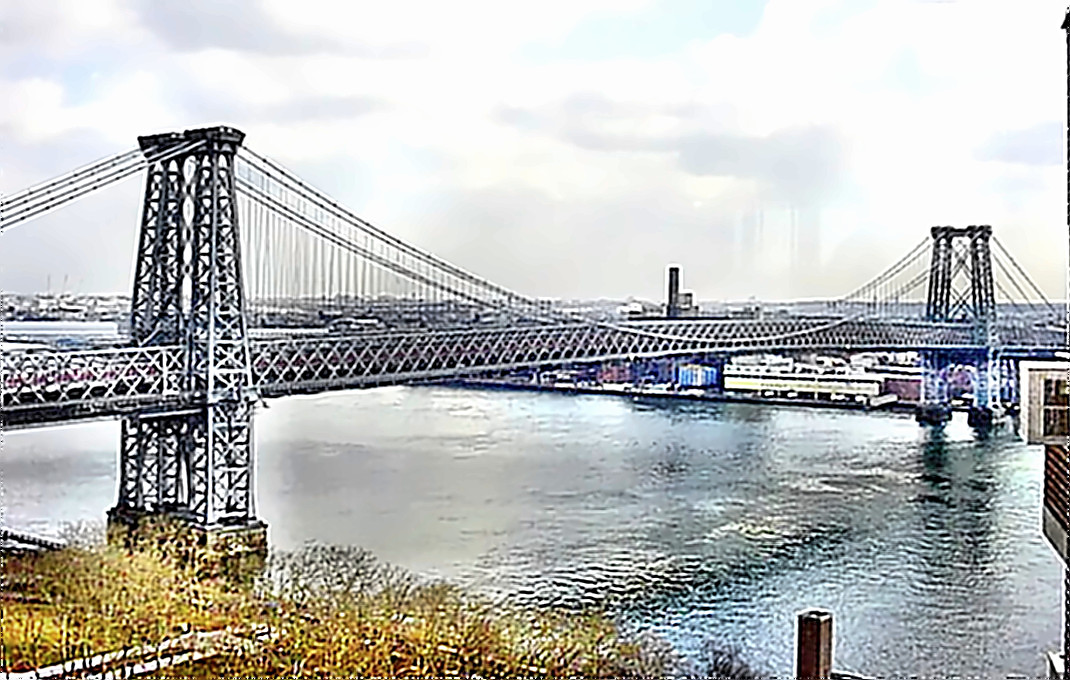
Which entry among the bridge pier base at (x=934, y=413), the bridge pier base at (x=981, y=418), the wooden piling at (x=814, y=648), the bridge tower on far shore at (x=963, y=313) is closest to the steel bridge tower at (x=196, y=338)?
the wooden piling at (x=814, y=648)

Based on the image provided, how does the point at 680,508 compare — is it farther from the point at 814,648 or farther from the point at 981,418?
the point at 814,648

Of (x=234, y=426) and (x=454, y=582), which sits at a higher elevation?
(x=234, y=426)

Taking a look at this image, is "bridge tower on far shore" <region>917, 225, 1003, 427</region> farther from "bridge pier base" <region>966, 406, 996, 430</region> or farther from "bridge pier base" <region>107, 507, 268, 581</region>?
"bridge pier base" <region>107, 507, 268, 581</region>

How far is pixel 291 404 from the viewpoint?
654 centimetres

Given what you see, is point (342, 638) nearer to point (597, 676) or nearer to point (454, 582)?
point (597, 676)

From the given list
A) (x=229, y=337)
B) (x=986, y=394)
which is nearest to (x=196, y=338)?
(x=229, y=337)

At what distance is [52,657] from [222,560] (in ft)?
5.14

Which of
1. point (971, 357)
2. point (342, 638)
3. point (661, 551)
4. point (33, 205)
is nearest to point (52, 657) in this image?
point (342, 638)

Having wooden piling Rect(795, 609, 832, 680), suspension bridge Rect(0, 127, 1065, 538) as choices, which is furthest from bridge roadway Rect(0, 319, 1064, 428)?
wooden piling Rect(795, 609, 832, 680)

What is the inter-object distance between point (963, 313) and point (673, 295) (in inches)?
76.5

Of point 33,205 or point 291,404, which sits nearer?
point 33,205

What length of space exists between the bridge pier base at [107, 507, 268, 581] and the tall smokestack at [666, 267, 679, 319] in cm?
172

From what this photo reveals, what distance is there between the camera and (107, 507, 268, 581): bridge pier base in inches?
196

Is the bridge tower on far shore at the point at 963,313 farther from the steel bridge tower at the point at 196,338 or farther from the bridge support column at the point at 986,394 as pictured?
the steel bridge tower at the point at 196,338
